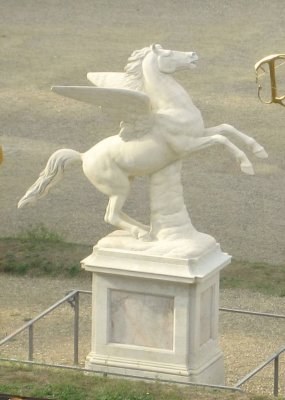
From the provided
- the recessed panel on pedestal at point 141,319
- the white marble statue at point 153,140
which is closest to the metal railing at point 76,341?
the recessed panel on pedestal at point 141,319

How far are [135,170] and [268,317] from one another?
379cm

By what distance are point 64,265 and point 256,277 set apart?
2453 mm

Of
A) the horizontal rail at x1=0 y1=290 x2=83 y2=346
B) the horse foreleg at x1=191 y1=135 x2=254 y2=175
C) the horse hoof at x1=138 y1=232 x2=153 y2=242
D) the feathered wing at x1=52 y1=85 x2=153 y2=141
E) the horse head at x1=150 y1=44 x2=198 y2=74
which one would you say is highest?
the horse head at x1=150 y1=44 x2=198 y2=74

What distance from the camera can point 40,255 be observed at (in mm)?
22422

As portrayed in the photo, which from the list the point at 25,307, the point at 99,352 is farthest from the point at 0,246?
the point at 99,352

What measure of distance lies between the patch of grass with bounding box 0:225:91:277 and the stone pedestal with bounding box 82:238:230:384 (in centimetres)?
412

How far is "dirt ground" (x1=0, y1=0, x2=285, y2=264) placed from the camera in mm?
24172

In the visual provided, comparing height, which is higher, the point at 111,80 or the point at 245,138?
the point at 111,80

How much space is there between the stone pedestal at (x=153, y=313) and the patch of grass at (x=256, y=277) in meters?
3.54

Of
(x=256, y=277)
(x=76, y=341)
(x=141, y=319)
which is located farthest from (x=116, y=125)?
(x=141, y=319)

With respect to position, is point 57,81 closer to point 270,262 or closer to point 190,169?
point 190,169

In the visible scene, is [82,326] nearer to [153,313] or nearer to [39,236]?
[153,313]

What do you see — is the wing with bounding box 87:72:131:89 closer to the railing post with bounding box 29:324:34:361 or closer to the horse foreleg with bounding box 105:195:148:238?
the horse foreleg with bounding box 105:195:148:238

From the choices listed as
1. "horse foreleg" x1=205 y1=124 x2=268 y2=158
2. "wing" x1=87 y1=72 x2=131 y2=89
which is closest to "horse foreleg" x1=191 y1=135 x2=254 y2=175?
"horse foreleg" x1=205 y1=124 x2=268 y2=158
